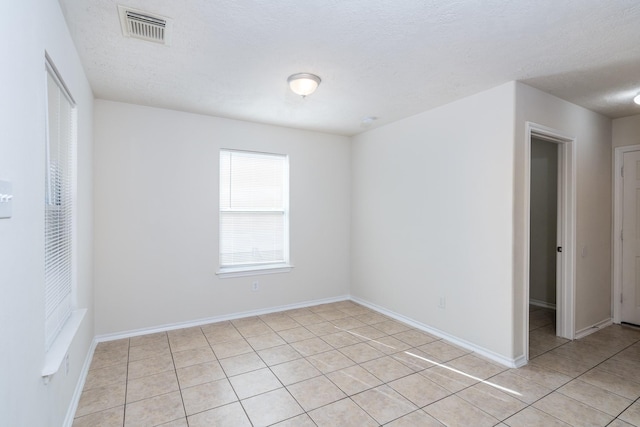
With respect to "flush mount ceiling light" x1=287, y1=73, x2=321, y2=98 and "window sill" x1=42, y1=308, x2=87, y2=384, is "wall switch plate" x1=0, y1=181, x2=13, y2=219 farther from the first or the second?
"flush mount ceiling light" x1=287, y1=73, x2=321, y2=98

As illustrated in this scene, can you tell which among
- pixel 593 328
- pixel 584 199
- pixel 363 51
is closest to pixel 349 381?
pixel 363 51

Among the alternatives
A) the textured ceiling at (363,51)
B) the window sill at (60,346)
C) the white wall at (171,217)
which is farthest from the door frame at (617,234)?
the window sill at (60,346)

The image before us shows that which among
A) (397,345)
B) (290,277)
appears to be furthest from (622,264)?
(290,277)

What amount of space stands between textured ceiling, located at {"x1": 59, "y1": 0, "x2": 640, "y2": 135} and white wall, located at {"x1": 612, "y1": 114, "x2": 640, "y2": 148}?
58 centimetres

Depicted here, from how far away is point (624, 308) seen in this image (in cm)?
392

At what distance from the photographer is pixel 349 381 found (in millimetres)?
2580

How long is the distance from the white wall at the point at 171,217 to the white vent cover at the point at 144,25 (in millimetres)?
1602

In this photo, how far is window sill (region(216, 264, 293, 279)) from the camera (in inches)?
158

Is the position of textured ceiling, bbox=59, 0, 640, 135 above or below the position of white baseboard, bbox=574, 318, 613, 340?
above

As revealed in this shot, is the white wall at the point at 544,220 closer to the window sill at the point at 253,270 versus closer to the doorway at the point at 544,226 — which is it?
the doorway at the point at 544,226

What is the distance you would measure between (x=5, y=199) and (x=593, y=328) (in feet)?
17.2

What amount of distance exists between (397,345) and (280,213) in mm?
2312

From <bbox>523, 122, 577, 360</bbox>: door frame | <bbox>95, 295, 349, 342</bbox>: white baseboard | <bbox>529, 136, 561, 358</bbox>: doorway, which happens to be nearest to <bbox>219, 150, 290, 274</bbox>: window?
<bbox>95, 295, 349, 342</bbox>: white baseboard

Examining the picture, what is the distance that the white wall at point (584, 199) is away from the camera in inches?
113
